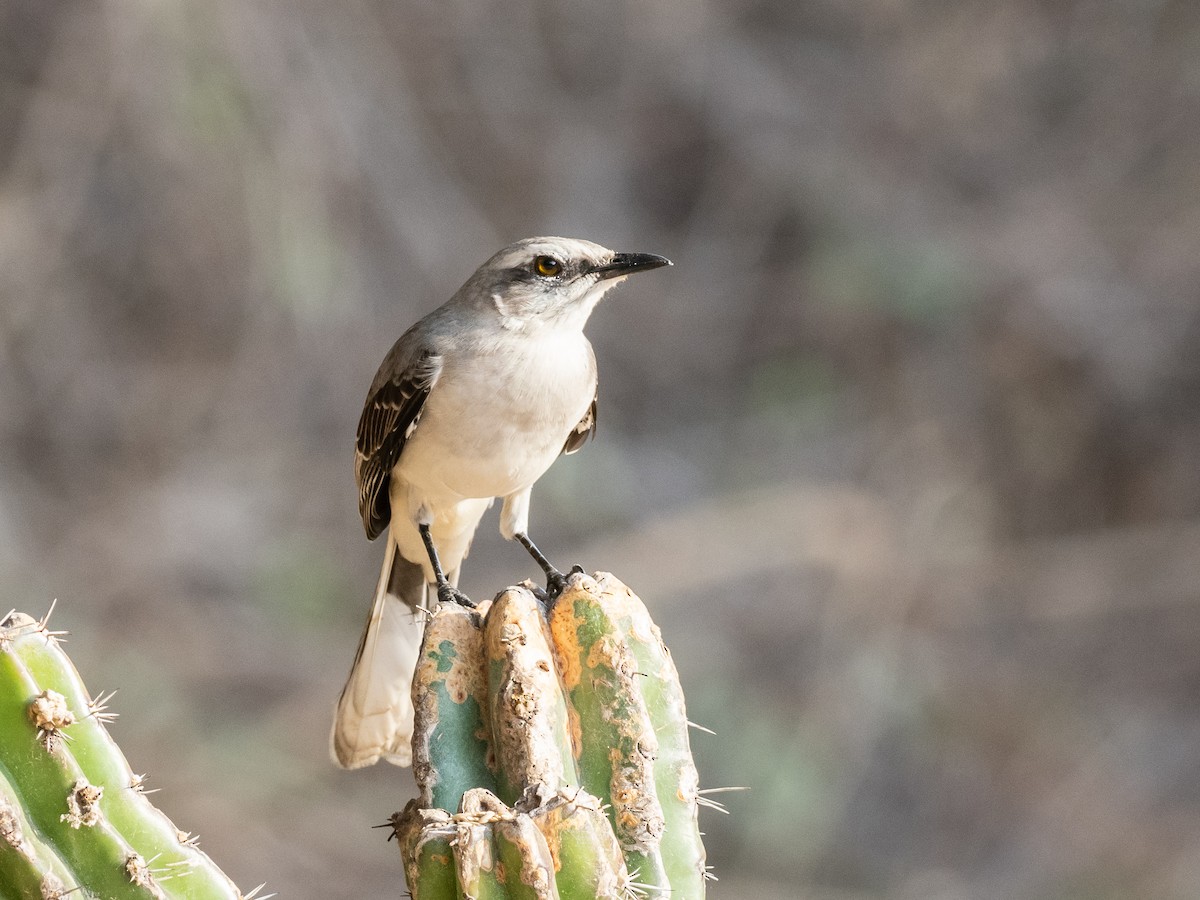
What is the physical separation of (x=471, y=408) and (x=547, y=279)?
45 centimetres

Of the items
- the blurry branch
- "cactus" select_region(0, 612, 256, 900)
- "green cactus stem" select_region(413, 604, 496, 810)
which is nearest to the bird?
"green cactus stem" select_region(413, 604, 496, 810)

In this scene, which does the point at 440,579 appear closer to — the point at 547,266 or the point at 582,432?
the point at 582,432

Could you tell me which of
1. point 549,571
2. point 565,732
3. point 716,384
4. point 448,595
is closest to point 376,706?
point 448,595

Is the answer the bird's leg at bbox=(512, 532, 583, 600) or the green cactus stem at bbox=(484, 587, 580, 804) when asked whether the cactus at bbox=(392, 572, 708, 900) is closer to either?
the green cactus stem at bbox=(484, 587, 580, 804)

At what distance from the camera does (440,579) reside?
12.6ft

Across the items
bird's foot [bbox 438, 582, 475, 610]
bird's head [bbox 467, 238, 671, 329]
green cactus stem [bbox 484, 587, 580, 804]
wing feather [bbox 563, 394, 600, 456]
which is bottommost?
green cactus stem [bbox 484, 587, 580, 804]

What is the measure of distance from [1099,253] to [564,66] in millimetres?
3715

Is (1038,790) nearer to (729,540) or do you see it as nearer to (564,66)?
(729,540)

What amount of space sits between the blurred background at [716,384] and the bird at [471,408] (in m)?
4.09

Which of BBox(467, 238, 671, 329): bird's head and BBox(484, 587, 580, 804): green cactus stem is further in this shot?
BBox(467, 238, 671, 329): bird's head

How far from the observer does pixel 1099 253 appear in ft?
29.7

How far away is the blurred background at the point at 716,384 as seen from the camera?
7867 millimetres

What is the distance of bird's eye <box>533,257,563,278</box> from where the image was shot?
3770 millimetres

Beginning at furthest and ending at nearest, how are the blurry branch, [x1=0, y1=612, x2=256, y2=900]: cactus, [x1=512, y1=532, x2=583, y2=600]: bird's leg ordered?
the blurry branch < [x1=512, y1=532, x2=583, y2=600]: bird's leg < [x1=0, y1=612, x2=256, y2=900]: cactus
